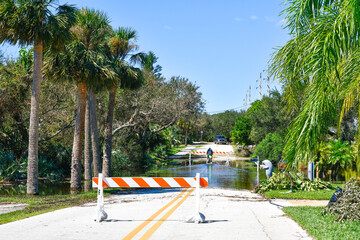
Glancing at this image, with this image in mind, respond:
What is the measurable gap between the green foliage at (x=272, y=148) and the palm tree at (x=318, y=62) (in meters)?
30.4

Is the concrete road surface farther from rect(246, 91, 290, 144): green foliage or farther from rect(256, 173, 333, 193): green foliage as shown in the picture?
rect(246, 91, 290, 144): green foliage

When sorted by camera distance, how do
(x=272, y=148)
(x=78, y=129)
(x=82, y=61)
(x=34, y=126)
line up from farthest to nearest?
(x=272, y=148), (x=78, y=129), (x=82, y=61), (x=34, y=126)

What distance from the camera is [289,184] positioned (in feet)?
54.3

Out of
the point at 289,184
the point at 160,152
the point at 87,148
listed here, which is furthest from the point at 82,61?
the point at 160,152

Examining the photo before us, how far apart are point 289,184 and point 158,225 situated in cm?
1018

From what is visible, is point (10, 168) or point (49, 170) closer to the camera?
point (10, 168)

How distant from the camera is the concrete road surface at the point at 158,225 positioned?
690 centimetres

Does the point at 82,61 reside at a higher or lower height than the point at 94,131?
higher

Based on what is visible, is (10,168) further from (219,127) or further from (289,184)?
(219,127)

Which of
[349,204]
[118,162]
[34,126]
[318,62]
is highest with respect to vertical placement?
[318,62]

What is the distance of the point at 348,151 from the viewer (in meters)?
22.9

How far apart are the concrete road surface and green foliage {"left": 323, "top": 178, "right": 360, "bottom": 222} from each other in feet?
3.30

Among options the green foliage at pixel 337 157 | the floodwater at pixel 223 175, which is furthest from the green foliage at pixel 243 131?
the green foliage at pixel 337 157

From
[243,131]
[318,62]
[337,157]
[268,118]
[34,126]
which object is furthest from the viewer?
[243,131]
